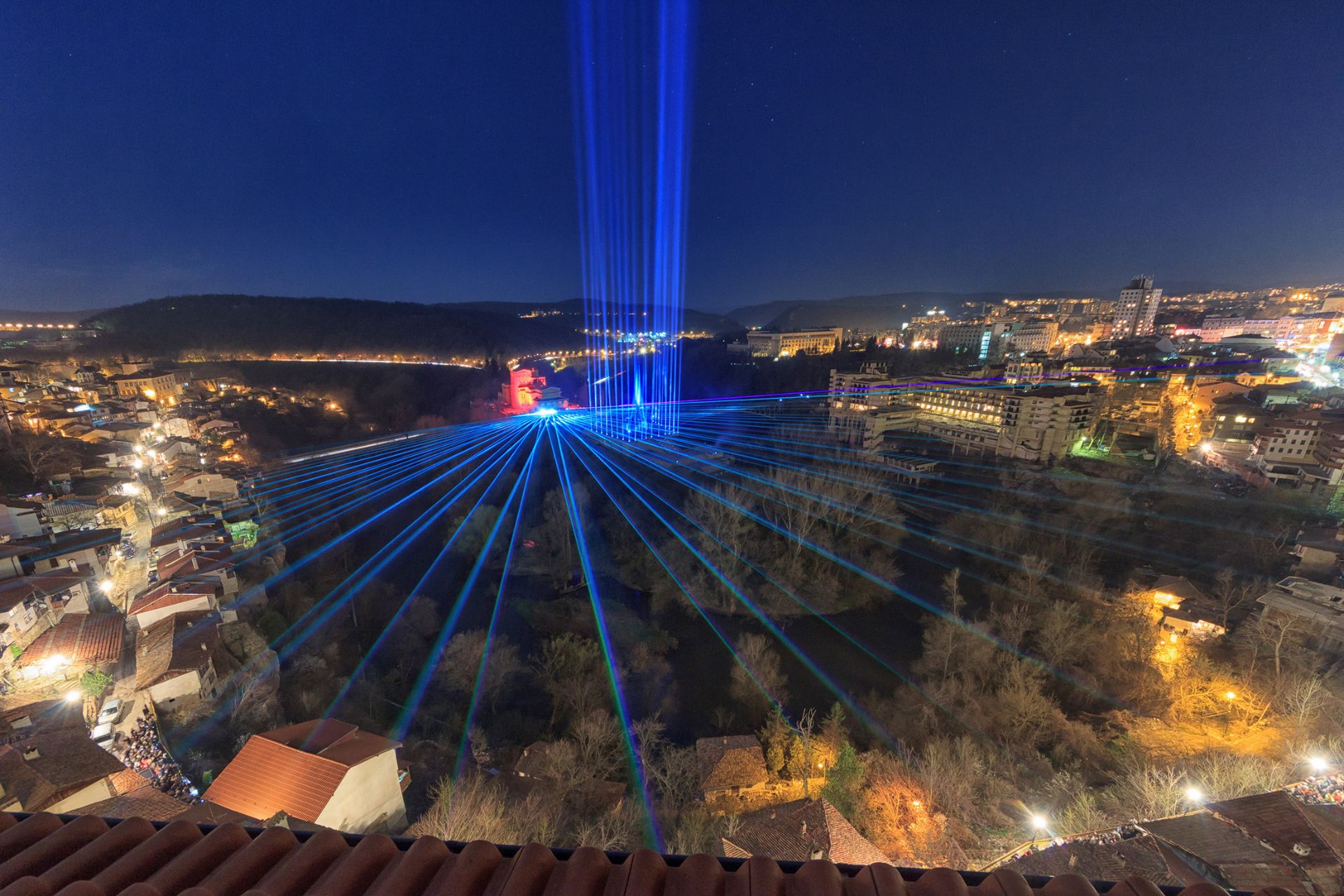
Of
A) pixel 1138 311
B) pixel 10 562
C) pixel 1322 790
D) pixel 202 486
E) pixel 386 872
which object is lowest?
pixel 1322 790

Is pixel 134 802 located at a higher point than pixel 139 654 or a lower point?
higher

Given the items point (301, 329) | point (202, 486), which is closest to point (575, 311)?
point (301, 329)

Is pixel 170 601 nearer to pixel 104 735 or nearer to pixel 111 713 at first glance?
pixel 111 713

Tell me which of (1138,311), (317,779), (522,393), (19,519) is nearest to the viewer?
(317,779)

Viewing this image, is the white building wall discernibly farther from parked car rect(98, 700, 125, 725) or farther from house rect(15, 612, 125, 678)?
house rect(15, 612, 125, 678)

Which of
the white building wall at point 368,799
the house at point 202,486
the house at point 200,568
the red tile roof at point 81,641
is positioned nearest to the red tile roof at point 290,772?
the white building wall at point 368,799

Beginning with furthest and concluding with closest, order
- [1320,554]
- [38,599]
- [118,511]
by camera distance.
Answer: [118,511] → [1320,554] → [38,599]

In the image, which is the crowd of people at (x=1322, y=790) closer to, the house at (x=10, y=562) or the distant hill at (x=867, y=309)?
the house at (x=10, y=562)

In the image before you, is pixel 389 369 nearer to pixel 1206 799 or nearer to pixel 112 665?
pixel 112 665
